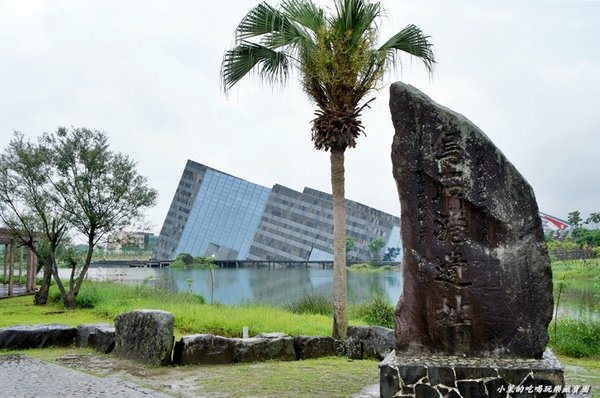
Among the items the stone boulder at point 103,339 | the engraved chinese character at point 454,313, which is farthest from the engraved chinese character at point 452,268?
the stone boulder at point 103,339

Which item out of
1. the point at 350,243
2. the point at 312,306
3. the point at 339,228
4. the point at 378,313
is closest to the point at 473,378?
the point at 339,228

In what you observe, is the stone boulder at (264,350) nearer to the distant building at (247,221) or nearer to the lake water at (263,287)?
the lake water at (263,287)

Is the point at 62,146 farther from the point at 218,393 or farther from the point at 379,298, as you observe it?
the point at 218,393

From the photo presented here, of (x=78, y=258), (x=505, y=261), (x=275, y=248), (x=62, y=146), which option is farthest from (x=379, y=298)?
(x=275, y=248)

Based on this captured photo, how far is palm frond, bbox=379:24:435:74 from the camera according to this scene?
1024cm

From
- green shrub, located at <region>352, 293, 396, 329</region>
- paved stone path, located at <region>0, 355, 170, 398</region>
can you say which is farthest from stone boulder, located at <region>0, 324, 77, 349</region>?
green shrub, located at <region>352, 293, 396, 329</region>

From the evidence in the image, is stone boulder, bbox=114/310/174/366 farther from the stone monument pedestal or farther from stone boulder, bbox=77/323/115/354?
the stone monument pedestal

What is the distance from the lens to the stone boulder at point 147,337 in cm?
847

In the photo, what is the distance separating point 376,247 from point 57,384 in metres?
52.2

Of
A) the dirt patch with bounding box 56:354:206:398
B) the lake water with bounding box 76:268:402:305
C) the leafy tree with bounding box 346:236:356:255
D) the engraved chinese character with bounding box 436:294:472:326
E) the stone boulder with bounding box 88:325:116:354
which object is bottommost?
the dirt patch with bounding box 56:354:206:398

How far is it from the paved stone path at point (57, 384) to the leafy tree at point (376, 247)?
168ft

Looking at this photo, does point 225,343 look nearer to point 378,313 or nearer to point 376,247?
point 378,313

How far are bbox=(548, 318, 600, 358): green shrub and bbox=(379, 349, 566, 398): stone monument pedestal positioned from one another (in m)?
5.46

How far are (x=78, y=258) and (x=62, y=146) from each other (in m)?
4.88
